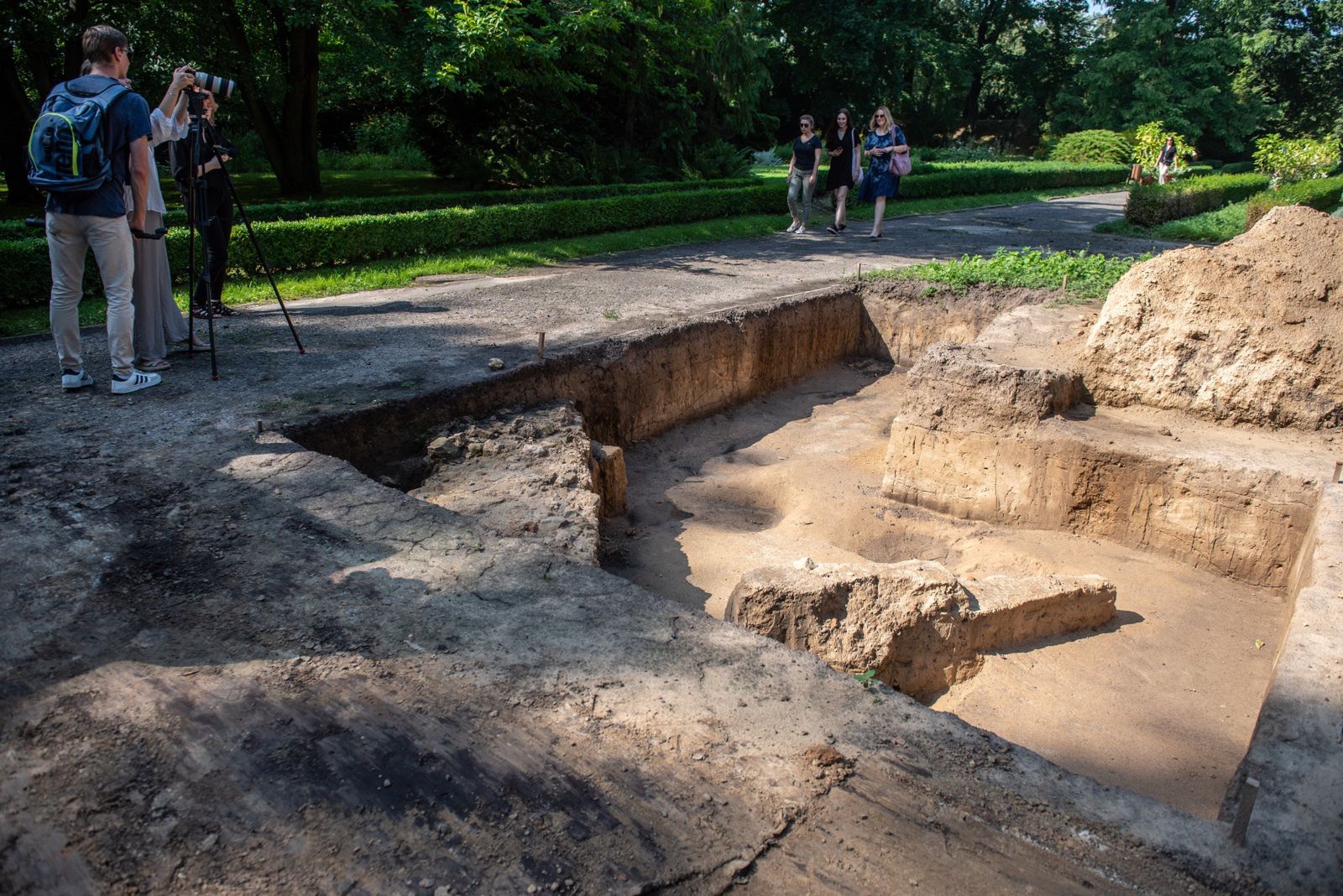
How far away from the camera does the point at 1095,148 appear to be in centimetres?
3406

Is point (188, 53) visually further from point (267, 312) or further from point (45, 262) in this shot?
point (267, 312)

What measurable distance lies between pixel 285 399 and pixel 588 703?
382cm

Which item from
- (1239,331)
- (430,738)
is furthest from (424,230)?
(430,738)

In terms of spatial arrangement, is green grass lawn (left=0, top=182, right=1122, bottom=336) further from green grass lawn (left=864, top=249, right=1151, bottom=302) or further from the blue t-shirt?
green grass lawn (left=864, top=249, right=1151, bottom=302)

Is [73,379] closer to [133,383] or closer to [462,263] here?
[133,383]

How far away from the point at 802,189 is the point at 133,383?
11618mm

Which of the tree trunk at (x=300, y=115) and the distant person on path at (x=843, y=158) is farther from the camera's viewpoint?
the tree trunk at (x=300, y=115)

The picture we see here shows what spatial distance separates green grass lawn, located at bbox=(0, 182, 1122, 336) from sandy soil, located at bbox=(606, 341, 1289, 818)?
13.2 ft

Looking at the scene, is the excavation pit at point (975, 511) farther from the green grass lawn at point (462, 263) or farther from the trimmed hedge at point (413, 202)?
the trimmed hedge at point (413, 202)

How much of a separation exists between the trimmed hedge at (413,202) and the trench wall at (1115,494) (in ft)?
27.4

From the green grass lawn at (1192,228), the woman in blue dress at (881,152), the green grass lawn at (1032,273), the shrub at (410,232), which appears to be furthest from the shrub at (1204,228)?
the shrub at (410,232)

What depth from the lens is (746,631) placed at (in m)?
3.48

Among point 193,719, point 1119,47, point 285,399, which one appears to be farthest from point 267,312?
point 1119,47

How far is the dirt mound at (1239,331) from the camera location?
659 cm
